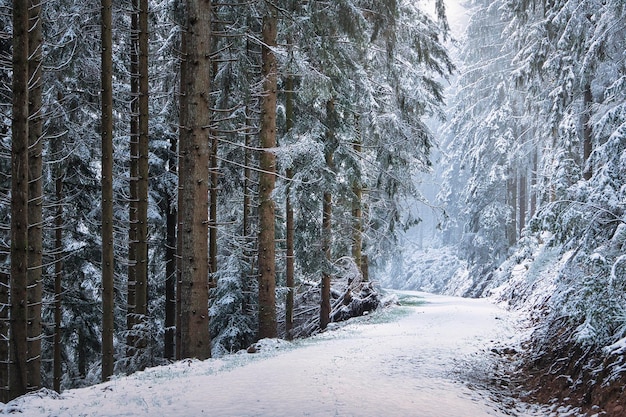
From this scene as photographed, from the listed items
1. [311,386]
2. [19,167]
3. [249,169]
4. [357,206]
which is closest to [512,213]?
[357,206]

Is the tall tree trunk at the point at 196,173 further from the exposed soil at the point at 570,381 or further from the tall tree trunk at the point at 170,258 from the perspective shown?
the tall tree trunk at the point at 170,258

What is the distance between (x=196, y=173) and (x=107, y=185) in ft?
9.54

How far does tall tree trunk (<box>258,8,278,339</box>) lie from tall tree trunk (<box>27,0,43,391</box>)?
463 cm

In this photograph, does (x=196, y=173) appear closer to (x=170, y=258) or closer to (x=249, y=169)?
(x=249, y=169)

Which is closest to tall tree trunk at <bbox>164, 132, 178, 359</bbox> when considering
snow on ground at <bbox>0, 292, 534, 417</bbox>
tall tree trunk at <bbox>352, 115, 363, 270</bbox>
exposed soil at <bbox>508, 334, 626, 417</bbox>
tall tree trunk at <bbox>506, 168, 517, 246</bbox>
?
tall tree trunk at <bbox>352, 115, 363, 270</bbox>

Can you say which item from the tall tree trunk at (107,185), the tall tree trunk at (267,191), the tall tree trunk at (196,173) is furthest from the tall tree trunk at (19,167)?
the tall tree trunk at (267,191)

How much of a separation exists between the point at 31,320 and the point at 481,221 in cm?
2960

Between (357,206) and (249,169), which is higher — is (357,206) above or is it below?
below

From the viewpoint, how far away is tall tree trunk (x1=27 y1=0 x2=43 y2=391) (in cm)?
863

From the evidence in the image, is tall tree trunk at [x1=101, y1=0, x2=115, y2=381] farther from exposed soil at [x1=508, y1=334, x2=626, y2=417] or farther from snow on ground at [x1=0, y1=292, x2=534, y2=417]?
exposed soil at [x1=508, y1=334, x2=626, y2=417]

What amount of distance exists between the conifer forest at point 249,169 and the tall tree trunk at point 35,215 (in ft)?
0.12

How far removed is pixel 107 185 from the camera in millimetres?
10586

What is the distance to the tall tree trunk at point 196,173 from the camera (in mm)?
8664

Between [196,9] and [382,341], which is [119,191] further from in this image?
[382,341]
